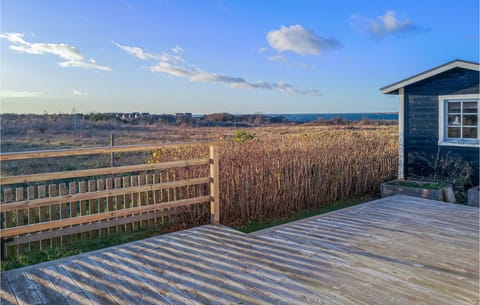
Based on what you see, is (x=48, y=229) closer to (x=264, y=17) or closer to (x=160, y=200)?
(x=160, y=200)

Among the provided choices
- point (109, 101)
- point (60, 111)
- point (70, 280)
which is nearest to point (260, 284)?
point (70, 280)

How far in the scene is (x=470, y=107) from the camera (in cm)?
696

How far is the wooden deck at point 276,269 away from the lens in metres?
2.36

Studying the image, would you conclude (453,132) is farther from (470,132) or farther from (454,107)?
(454,107)

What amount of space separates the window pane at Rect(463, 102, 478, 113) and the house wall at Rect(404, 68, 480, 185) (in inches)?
8.8

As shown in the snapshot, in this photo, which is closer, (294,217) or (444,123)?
(294,217)

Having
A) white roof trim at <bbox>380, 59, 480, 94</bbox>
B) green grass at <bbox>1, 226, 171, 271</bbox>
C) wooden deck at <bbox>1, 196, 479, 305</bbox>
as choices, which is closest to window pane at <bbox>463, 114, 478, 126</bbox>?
white roof trim at <bbox>380, 59, 480, 94</bbox>

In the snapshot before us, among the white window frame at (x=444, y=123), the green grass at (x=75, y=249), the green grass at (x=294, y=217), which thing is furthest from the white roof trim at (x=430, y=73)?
the green grass at (x=75, y=249)

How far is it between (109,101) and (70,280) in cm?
1245

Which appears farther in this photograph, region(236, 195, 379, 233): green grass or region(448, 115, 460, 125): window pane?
region(448, 115, 460, 125): window pane

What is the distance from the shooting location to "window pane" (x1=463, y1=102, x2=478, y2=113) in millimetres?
6895

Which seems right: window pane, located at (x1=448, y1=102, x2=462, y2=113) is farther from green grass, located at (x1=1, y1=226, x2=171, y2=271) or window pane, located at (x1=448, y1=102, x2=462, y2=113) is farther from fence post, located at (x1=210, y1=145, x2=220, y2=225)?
green grass, located at (x1=1, y1=226, x2=171, y2=271)

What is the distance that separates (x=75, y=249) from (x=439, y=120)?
22.9 ft

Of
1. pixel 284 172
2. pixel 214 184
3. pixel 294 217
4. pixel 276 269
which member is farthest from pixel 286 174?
pixel 276 269
